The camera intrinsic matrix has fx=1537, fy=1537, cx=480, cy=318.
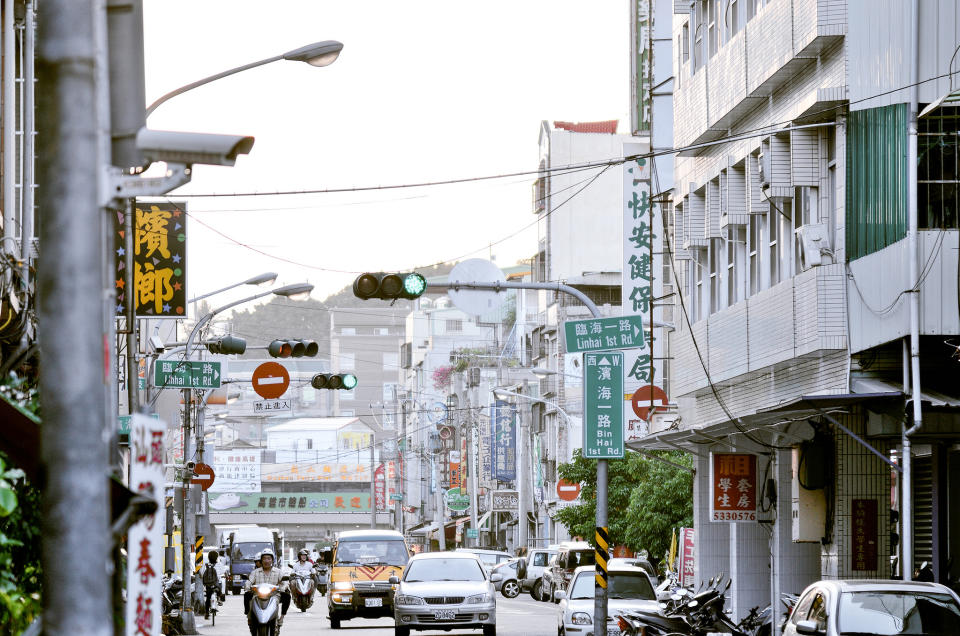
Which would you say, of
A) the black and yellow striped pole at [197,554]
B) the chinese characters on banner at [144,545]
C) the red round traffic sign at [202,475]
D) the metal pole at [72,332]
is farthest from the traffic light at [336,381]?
the metal pole at [72,332]

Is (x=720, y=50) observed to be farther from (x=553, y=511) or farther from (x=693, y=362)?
(x=553, y=511)

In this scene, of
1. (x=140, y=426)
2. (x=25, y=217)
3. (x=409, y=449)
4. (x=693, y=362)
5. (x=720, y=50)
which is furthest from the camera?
(x=409, y=449)

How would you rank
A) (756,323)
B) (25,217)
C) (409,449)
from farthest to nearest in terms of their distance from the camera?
(409,449), (756,323), (25,217)

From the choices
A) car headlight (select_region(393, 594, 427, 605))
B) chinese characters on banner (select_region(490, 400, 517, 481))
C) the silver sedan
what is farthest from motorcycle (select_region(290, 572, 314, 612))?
chinese characters on banner (select_region(490, 400, 517, 481))

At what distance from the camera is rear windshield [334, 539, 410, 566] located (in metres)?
35.5

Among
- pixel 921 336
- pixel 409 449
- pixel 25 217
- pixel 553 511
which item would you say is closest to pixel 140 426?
pixel 25 217

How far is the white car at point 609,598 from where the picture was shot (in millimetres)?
24625

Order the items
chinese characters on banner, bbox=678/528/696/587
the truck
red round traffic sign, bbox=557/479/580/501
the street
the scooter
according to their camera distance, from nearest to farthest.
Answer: the scooter, the street, chinese characters on banner, bbox=678/528/696/587, red round traffic sign, bbox=557/479/580/501, the truck

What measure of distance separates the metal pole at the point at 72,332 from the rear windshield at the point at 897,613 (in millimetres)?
10847

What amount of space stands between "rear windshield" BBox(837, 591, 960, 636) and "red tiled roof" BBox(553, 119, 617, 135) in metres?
66.2

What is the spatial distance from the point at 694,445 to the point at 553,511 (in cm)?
4536

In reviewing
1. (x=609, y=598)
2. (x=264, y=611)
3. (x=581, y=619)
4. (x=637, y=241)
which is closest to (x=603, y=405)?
(x=581, y=619)

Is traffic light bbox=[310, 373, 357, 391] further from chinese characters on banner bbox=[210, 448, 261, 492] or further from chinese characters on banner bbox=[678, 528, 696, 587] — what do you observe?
chinese characters on banner bbox=[210, 448, 261, 492]

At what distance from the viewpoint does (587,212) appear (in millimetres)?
79188
